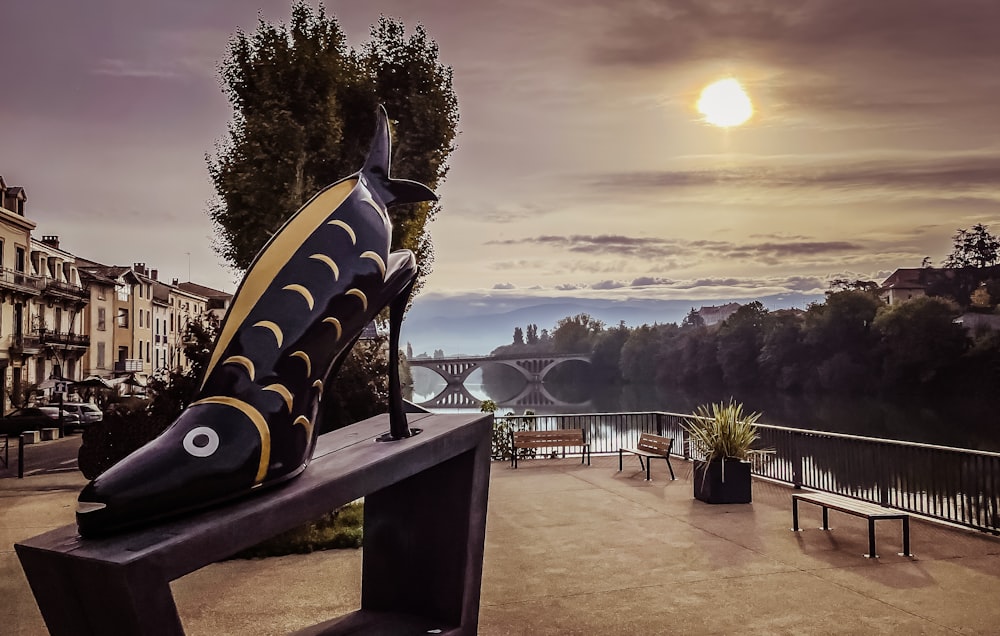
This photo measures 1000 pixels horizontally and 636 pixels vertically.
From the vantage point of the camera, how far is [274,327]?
3.25 metres

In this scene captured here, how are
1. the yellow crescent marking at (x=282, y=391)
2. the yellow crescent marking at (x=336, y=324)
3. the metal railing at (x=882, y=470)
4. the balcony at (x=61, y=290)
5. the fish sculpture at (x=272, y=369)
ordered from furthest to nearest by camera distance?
the balcony at (x=61, y=290), the metal railing at (x=882, y=470), the yellow crescent marking at (x=336, y=324), the yellow crescent marking at (x=282, y=391), the fish sculpture at (x=272, y=369)

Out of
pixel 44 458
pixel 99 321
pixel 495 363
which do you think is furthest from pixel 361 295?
pixel 495 363

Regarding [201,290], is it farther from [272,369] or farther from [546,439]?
[272,369]

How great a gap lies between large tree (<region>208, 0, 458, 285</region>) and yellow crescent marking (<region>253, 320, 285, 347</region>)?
973cm

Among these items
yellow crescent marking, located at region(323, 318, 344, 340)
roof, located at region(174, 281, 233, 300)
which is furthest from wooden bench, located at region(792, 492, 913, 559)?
roof, located at region(174, 281, 233, 300)

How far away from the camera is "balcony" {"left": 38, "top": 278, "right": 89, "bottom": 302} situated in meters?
38.6

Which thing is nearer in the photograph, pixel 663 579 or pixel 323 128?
pixel 663 579

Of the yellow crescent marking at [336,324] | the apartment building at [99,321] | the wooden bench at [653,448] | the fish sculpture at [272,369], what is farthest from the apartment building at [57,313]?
the yellow crescent marking at [336,324]

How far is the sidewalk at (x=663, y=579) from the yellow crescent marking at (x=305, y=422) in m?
3.38

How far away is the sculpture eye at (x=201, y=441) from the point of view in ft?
9.45

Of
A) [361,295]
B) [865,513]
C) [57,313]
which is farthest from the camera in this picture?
[57,313]

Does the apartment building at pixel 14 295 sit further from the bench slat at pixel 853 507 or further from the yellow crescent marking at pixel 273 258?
the yellow crescent marking at pixel 273 258

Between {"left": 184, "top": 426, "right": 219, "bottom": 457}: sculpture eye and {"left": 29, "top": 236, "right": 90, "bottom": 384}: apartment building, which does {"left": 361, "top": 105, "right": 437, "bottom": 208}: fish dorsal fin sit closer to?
{"left": 184, "top": 426, "right": 219, "bottom": 457}: sculpture eye

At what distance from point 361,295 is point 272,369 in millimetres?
594
